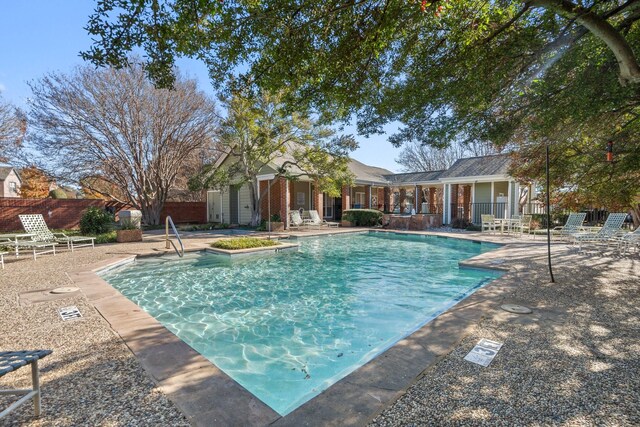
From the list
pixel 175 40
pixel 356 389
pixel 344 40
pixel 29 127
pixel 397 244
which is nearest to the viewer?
pixel 356 389

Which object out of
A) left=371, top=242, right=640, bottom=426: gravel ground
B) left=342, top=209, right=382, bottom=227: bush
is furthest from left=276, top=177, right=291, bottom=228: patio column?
left=371, top=242, right=640, bottom=426: gravel ground

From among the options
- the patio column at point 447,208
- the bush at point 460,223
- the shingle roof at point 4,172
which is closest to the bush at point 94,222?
the bush at point 460,223

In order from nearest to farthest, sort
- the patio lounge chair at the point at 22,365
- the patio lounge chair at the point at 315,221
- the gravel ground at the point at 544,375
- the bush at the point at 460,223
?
the patio lounge chair at the point at 22,365, the gravel ground at the point at 544,375, the bush at the point at 460,223, the patio lounge chair at the point at 315,221

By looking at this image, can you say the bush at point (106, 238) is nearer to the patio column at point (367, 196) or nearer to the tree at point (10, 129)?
the tree at point (10, 129)

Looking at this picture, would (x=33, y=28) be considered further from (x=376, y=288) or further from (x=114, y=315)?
(x=376, y=288)

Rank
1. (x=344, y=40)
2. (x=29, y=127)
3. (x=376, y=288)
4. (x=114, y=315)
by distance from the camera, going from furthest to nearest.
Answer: (x=29, y=127), (x=376, y=288), (x=344, y=40), (x=114, y=315)

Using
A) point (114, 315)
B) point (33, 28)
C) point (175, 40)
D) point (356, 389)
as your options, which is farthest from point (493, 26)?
point (33, 28)

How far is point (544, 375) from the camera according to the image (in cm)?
272

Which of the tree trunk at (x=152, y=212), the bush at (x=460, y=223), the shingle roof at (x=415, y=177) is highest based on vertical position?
the shingle roof at (x=415, y=177)

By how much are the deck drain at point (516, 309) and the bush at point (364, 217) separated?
1514 cm

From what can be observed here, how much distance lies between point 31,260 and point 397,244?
12143mm

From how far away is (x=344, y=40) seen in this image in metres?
4.75

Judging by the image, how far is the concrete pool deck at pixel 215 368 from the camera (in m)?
2.23

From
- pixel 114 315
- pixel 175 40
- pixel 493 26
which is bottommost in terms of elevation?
pixel 114 315
